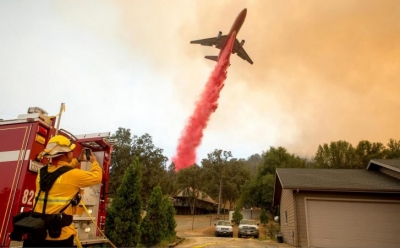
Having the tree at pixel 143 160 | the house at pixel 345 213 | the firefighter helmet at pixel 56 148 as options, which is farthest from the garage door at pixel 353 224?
the tree at pixel 143 160

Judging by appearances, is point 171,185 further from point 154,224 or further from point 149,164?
point 154,224

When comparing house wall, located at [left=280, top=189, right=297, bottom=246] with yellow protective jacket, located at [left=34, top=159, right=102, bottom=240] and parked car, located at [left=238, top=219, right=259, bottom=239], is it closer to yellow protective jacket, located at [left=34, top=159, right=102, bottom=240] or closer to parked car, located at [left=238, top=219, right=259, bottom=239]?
parked car, located at [left=238, top=219, right=259, bottom=239]

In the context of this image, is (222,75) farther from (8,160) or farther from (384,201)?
(8,160)

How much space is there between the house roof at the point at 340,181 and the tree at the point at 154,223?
21.7ft

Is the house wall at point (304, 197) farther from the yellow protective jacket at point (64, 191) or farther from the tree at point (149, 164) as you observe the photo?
the tree at point (149, 164)

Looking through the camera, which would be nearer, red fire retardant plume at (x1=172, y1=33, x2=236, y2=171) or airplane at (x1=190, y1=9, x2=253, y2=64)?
red fire retardant plume at (x1=172, y1=33, x2=236, y2=171)

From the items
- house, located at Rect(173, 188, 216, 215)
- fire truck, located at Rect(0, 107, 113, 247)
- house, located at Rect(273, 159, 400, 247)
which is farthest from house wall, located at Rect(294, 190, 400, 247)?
house, located at Rect(173, 188, 216, 215)

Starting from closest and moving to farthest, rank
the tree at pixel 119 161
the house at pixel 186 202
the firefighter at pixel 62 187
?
the firefighter at pixel 62 187 < the tree at pixel 119 161 < the house at pixel 186 202

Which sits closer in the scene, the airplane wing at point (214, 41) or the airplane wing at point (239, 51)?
the airplane wing at point (214, 41)

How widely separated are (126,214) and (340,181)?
38.9ft

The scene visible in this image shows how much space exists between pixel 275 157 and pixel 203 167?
1556 centimetres

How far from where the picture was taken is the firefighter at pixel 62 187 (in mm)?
2910

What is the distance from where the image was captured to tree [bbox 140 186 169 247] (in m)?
12.3

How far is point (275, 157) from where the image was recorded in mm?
48406
